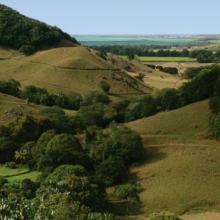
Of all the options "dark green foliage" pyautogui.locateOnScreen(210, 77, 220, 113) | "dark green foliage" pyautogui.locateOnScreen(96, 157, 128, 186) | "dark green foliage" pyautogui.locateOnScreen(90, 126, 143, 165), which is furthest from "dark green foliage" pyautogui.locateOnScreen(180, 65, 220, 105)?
"dark green foliage" pyautogui.locateOnScreen(96, 157, 128, 186)

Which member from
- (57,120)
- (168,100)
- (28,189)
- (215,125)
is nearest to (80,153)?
(28,189)

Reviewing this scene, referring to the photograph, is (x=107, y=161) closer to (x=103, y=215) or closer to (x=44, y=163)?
(x=44, y=163)

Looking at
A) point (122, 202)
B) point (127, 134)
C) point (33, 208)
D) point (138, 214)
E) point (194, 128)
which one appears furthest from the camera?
point (194, 128)

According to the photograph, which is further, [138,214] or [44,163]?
[44,163]

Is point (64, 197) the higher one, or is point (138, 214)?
point (64, 197)

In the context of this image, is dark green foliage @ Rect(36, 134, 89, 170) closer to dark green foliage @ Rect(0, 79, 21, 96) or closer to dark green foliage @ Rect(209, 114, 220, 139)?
dark green foliage @ Rect(209, 114, 220, 139)

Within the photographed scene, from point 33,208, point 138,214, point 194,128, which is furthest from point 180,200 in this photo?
point 194,128
